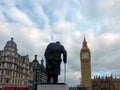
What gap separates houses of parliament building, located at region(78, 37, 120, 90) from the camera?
126 meters

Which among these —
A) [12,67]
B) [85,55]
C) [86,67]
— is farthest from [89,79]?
[12,67]

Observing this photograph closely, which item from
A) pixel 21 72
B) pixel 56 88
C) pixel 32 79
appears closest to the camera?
pixel 56 88

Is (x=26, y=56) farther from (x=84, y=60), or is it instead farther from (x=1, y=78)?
(x=84, y=60)

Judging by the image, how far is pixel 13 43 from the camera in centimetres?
6400

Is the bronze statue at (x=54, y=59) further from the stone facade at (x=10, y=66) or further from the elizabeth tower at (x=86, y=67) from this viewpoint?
the elizabeth tower at (x=86, y=67)

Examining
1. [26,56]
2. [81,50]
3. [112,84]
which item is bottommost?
[112,84]

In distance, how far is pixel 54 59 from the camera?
48.8ft

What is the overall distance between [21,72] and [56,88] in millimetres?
56959

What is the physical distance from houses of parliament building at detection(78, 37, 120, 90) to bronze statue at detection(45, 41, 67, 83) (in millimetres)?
108123

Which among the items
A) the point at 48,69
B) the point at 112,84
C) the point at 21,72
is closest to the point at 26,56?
the point at 21,72

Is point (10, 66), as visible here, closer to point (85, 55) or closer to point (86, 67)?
point (86, 67)

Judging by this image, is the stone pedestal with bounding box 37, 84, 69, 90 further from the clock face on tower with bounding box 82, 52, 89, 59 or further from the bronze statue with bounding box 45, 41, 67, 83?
the clock face on tower with bounding box 82, 52, 89, 59

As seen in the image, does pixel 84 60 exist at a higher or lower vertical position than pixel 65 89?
higher

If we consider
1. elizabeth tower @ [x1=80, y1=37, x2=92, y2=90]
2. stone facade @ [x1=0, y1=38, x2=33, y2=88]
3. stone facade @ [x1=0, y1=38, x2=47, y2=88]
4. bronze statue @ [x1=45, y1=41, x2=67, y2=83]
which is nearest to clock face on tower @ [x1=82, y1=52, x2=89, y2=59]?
elizabeth tower @ [x1=80, y1=37, x2=92, y2=90]
